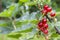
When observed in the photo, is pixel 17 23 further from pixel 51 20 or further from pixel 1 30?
pixel 51 20

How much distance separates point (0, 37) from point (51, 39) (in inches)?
92.6

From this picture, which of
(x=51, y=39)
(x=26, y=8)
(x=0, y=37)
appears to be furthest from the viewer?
(x=0, y=37)

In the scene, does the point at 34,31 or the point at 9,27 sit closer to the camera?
the point at 34,31

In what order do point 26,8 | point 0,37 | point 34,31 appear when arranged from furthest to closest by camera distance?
→ point 0,37, point 26,8, point 34,31

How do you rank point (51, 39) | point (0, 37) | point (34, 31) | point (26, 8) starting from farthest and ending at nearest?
point (0, 37) < point (26, 8) < point (51, 39) < point (34, 31)

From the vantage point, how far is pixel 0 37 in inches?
128

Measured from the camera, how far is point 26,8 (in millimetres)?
1149

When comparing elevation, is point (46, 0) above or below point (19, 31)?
above

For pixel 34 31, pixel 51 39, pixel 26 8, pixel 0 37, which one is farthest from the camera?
pixel 0 37

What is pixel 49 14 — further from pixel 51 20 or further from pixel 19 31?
pixel 19 31

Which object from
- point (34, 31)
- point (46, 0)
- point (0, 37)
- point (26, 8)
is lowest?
point (34, 31)

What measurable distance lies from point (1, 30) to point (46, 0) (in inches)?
10.9

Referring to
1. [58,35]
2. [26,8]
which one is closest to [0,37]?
[26,8]

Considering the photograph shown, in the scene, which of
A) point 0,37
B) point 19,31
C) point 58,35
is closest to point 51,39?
point 58,35
